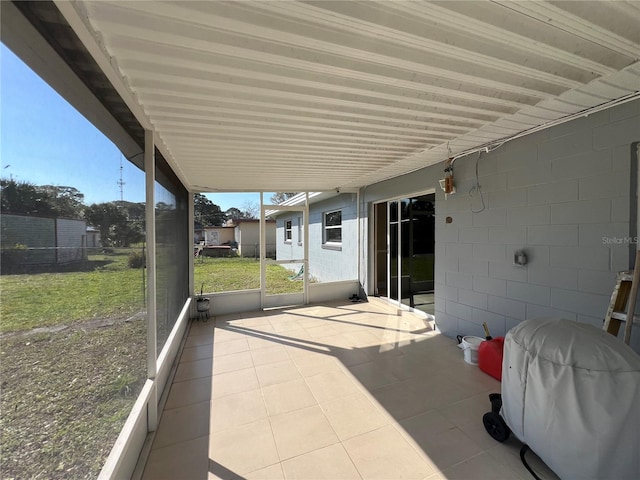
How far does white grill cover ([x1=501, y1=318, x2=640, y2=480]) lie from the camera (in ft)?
4.72

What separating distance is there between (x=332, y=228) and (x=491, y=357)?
528cm

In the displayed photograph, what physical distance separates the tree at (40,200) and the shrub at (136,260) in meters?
0.74

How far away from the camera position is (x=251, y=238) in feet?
32.9

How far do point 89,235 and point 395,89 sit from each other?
2.12 meters

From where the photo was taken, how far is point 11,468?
0.85 metres

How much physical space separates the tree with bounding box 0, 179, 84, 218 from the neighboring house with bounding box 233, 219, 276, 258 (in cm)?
472

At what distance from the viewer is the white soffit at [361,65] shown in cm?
127

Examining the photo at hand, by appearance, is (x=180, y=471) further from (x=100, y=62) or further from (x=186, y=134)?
(x=186, y=134)

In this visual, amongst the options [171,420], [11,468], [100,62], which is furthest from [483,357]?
[100,62]

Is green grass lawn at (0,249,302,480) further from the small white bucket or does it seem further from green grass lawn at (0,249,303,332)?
the small white bucket

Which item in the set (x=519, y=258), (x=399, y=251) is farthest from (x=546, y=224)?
(x=399, y=251)

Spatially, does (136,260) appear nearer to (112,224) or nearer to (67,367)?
(112,224)

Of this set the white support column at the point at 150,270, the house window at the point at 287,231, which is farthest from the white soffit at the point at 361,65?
the house window at the point at 287,231

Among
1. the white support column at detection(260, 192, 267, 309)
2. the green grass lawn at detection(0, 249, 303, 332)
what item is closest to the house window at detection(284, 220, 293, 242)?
the white support column at detection(260, 192, 267, 309)
